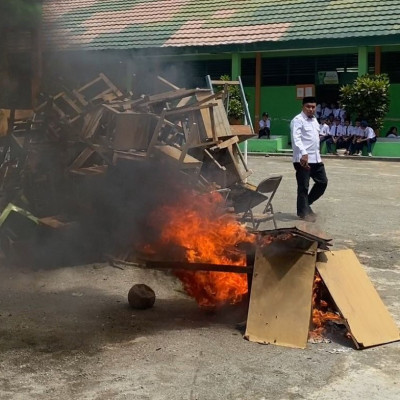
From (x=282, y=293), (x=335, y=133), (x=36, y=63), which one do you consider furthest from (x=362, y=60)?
(x=282, y=293)

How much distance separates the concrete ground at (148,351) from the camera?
132 inches

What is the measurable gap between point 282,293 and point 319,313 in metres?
0.33

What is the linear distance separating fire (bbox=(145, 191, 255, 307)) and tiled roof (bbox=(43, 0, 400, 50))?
12.3 meters

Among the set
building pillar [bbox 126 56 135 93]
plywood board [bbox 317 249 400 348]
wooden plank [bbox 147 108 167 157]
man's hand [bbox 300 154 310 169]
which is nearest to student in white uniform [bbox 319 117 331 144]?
man's hand [bbox 300 154 310 169]

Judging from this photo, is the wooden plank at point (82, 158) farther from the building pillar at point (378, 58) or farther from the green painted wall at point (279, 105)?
the green painted wall at point (279, 105)

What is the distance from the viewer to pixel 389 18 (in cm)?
1834

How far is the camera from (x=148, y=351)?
3.87m

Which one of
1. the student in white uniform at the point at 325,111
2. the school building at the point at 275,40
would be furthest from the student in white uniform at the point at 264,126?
the student in white uniform at the point at 325,111

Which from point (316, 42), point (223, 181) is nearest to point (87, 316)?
point (223, 181)

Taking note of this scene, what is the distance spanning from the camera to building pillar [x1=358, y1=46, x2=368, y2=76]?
Result: 751 inches

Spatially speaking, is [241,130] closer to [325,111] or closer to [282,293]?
[282,293]

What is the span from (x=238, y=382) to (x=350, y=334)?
39.9 inches

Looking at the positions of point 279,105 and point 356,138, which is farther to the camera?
point 279,105

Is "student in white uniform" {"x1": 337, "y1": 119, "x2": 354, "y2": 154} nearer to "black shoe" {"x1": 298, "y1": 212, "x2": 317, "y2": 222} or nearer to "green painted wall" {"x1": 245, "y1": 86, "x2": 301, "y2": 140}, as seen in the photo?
"green painted wall" {"x1": 245, "y1": 86, "x2": 301, "y2": 140}
